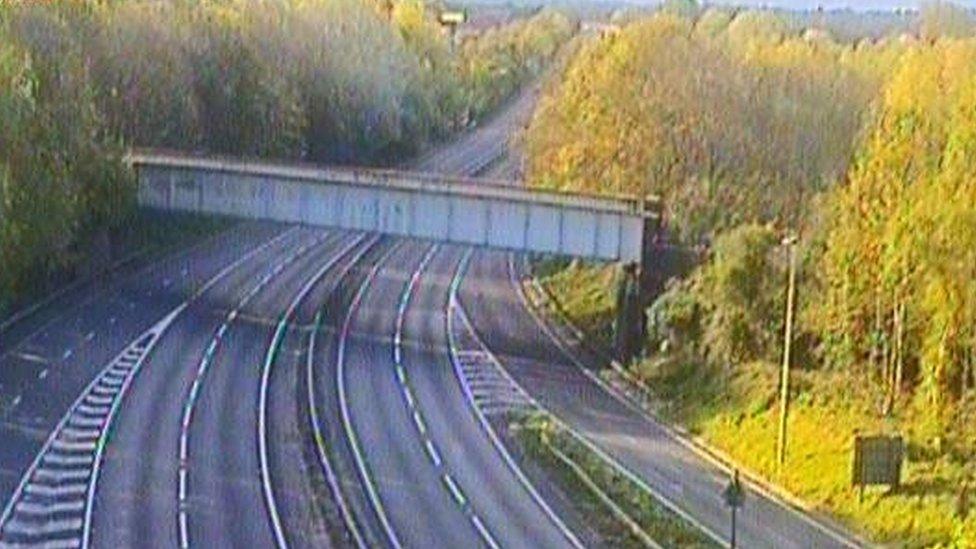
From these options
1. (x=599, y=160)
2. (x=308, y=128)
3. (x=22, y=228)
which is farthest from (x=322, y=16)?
(x=22, y=228)

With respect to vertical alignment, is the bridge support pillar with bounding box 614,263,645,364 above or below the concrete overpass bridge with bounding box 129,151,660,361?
below

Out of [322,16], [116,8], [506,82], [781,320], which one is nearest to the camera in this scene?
[781,320]

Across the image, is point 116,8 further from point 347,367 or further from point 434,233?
point 347,367

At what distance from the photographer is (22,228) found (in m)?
60.5

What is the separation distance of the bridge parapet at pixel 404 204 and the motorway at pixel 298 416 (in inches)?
143

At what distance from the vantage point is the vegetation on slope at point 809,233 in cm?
4884

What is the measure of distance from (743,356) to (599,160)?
18.9 meters

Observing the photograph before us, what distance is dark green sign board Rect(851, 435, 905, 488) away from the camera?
150 ft

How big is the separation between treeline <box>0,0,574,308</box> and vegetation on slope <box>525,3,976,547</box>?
19223 mm

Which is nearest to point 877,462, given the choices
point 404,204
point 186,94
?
point 404,204

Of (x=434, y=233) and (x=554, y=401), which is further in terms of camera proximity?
(x=434, y=233)

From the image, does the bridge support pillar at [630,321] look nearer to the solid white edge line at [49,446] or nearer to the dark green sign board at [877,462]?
the solid white edge line at [49,446]

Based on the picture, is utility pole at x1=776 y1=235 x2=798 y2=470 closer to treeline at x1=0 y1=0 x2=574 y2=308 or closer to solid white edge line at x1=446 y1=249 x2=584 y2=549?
solid white edge line at x1=446 y1=249 x2=584 y2=549

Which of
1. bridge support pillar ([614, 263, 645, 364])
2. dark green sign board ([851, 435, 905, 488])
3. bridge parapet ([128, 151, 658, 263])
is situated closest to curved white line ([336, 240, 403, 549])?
bridge parapet ([128, 151, 658, 263])
